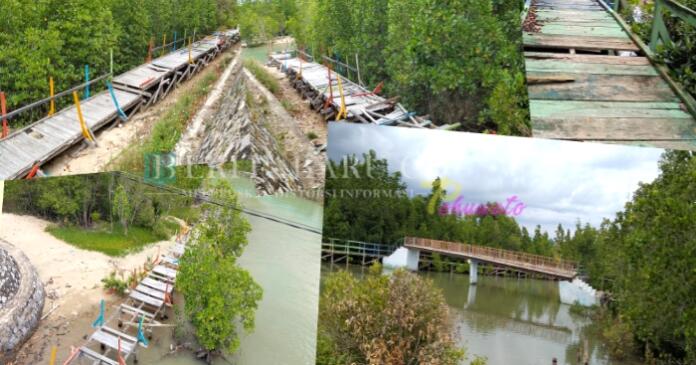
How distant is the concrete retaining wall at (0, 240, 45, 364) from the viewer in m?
3.75

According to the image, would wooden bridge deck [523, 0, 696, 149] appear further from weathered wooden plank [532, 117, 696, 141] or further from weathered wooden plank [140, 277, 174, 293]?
weathered wooden plank [140, 277, 174, 293]

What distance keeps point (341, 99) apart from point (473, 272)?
1.11 m

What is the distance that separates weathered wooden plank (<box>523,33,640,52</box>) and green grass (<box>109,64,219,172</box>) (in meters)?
1.73

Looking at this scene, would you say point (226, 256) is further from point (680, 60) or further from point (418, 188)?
point (680, 60)

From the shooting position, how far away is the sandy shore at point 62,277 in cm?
379

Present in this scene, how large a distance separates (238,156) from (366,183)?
68 centimetres

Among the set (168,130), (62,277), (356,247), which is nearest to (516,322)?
(356,247)

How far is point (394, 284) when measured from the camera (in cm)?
374

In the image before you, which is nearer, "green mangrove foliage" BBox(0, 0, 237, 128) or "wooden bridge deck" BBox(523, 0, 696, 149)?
"wooden bridge deck" BBox(523, 0, 696, 149)

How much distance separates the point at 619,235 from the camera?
143 inches

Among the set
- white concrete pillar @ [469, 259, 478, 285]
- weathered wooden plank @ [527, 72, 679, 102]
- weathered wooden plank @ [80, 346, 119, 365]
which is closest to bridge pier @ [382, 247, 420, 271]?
white concrete pillar @ [469, 259, 478, 285]

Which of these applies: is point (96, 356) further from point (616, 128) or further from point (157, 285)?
point (616, 128)

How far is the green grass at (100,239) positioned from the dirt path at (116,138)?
0.36 metres

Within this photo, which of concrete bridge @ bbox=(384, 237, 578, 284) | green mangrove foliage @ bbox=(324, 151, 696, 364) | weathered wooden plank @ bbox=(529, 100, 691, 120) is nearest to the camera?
→ green mangrove foliage @ bbox=(324, 151, 696, 364)
